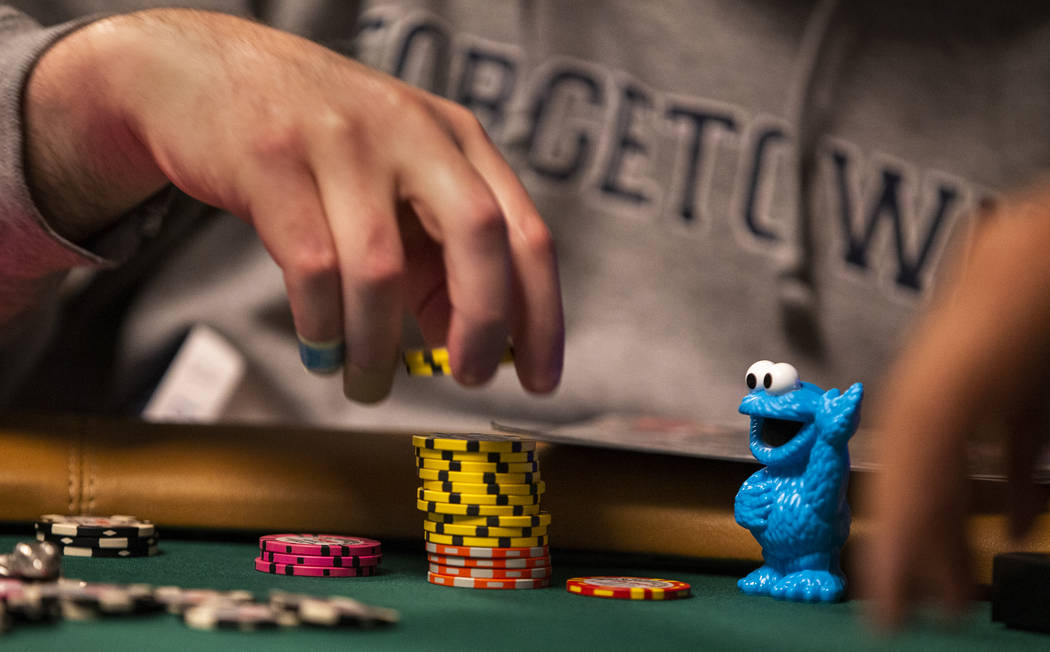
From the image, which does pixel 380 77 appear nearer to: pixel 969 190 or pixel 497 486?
pixel 497 486

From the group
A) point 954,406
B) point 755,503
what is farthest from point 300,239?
point 954,406

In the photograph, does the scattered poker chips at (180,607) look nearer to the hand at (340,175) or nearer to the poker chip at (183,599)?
the poker chip at (183,599)

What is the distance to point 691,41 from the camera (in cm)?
258

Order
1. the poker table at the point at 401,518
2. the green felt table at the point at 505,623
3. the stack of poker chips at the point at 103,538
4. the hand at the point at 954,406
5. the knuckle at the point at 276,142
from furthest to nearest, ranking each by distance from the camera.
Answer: the stack of poker chips at the point at 103,538 → the knuckle at the point at 276,142 → the poker table at the point at 401,518 → the green felt table at the point at 505,623 → the hand at the point at 954,406

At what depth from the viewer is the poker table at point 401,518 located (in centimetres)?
85

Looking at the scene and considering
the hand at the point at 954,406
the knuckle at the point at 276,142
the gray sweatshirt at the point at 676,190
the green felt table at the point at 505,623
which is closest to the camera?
the hand at the point at 954,406

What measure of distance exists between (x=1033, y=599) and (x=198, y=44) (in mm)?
921

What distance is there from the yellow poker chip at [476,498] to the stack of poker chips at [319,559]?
0.24ft

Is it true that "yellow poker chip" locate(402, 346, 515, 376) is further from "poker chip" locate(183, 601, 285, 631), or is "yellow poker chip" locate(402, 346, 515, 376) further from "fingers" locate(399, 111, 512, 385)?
"poker chip" locate(183, 601, 285, 631)

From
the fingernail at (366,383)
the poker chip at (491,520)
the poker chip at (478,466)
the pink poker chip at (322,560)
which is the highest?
the fingernail at (366,383)

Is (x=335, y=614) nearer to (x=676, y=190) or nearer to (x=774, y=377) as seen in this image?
(x=774, y=377)

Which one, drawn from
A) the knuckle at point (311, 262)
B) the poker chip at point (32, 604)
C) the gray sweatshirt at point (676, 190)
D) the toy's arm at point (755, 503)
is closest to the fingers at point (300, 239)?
the knuckle at point (311, 262)

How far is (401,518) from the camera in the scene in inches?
47.2

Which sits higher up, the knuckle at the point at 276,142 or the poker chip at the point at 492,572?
the knuckle at the point at 276,142
